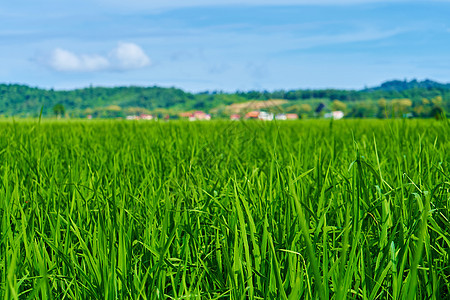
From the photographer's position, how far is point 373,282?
985mm

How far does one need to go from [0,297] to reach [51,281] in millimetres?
134

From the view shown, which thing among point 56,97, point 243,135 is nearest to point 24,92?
point 56,97

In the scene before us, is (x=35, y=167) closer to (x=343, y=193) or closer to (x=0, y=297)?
(x=0, y=297)

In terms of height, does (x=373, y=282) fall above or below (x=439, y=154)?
below

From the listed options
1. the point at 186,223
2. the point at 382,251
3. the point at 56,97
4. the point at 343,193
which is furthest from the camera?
the point at 56,97

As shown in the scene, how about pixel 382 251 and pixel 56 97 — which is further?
pixel 56 97

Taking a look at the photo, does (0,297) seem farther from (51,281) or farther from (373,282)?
(373,282)

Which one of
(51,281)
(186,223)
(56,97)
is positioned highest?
(56,97)

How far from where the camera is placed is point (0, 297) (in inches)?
39.9

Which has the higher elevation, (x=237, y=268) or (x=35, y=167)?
(x=35, y=167)

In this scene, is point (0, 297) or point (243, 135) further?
point (243, 135)

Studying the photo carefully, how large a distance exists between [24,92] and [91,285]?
100265 mm

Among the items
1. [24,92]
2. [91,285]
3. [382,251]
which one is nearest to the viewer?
[91,285]

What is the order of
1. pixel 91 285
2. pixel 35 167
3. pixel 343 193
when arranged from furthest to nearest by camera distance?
pixel 35 167, pixel 343 193, pixel 91 285
